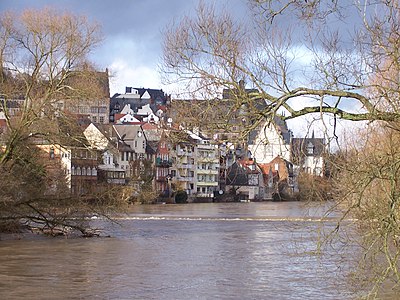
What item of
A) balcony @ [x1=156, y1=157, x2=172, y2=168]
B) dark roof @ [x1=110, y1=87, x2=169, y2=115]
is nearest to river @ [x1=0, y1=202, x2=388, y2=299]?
balcony @ [x1=156, y1=157, x2=172, y2=168]

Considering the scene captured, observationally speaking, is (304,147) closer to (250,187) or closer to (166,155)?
(166,155)

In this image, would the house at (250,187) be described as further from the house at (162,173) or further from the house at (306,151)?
the house at (306,151)

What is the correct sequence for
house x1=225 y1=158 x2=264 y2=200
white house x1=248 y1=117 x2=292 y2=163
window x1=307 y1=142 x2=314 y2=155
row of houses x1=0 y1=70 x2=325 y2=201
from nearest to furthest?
window x1=307 y1=142 x2=314 y2=155 < white house x1=248 y1=117 x2=292 y2=163 < row of houses x1=0 y1=70 x2=325 y2=201 < house x1=225 y1=158 x2=264 y2=200

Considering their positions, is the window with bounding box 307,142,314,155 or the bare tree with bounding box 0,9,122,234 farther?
the bare tree with bounding box 0,9,122,234

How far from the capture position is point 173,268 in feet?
68.4

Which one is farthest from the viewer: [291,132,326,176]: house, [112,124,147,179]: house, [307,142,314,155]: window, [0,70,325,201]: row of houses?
[112,124,147,179]: house

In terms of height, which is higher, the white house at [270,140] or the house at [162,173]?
the house at [162,173]

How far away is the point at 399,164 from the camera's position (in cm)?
848

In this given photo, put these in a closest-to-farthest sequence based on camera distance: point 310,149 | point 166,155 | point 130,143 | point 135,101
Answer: point 310,149
point 130,143
point 166,155
point 135,101

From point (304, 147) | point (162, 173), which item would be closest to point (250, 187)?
point (162, 173)

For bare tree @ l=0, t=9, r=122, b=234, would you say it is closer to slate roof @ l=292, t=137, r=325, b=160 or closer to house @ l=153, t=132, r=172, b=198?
slate roof @ l=292, t=137, r=325, b=160

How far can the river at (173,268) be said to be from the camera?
1656 centimetres

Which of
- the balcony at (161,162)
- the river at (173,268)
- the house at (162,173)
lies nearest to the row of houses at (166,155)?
the balcony at (161,162)

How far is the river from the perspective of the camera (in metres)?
16.6
